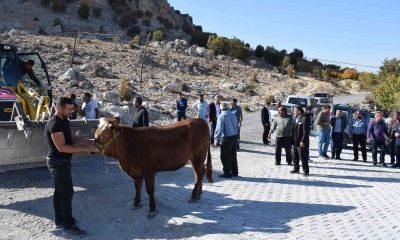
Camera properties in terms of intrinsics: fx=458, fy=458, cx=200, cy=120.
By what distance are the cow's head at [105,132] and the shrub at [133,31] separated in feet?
154

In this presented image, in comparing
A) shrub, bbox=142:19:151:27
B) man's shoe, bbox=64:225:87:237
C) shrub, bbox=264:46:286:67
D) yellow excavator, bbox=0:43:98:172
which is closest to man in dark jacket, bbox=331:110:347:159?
yellow excavator, bbox=0:43:98:172

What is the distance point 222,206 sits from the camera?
805 cm

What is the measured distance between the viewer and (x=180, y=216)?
24.2ft

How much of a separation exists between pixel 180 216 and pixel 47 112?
4310mm

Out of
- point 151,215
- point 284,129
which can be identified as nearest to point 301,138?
point 284,129

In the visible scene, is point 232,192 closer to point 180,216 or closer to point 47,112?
point 180,216

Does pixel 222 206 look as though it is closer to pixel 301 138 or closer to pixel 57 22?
pixel 301 138

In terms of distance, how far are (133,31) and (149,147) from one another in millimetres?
48028

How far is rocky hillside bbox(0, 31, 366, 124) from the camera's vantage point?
25453 millimetres

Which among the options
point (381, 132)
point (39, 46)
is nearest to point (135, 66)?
point (39, 46)

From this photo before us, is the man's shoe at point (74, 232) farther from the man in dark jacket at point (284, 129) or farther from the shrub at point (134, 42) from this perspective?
the shrub at point (134, 42)

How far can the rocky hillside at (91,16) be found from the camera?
46.2 metres

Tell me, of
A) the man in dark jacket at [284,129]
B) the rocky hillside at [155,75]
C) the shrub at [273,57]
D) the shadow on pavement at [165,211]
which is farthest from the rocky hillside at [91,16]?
the shadow on pavement at [165,211]

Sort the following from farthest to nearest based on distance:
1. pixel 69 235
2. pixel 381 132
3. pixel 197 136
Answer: pixel 381 132 → pixel 197 136 → pixel 69 235
